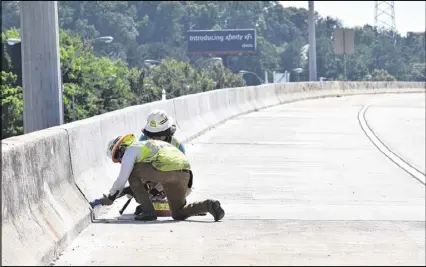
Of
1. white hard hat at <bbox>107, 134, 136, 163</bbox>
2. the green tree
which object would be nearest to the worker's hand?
white hard hat at <bbox>107, 134, 136, 163</bbox>

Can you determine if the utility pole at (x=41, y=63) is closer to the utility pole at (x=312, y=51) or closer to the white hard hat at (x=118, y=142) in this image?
the white hard hat at (x=118, y=142)

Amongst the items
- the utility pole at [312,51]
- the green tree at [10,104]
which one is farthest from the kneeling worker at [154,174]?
the green tree at [10,104]

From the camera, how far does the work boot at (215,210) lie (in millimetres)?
11008

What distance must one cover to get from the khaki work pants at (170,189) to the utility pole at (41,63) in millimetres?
2056

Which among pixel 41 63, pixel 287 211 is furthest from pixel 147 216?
pixel 41 63

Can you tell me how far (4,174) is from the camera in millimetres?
8031

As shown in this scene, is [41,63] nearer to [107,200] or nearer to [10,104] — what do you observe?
[107,200]

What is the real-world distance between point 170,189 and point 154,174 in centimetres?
26

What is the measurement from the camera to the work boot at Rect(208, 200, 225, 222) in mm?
11008

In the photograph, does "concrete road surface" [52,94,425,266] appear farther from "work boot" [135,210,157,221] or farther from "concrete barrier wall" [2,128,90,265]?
"concrete barrier wall" [2,128,90,265]

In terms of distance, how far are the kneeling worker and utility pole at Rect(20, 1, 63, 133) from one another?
5.26 ft

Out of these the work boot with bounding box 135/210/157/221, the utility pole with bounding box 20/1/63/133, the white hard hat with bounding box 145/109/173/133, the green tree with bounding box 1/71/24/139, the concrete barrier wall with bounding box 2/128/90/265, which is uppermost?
the utility pole with bounding box 20/1/63/133

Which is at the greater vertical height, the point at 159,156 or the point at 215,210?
the point at 159,156

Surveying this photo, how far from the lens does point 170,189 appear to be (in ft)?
35.7
